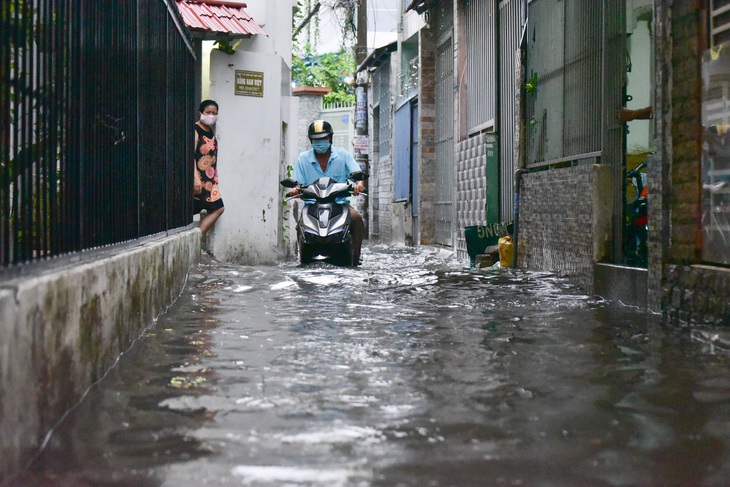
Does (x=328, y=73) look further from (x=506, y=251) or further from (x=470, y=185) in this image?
(x=506, y=251)

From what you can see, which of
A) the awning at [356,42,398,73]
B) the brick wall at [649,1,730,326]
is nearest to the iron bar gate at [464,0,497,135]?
the awning at [356,42,398,73]

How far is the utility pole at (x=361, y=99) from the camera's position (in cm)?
2177

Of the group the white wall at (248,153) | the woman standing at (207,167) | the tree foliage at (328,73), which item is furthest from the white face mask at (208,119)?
the tree foliage at (328,73)

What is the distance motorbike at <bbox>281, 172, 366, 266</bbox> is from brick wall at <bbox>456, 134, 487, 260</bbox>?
8.69 feet

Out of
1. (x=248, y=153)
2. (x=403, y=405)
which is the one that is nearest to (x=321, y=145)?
(x=248, y=153)

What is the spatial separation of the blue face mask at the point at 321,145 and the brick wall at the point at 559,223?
2336mm

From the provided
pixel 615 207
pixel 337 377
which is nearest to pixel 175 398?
pixel 337 377

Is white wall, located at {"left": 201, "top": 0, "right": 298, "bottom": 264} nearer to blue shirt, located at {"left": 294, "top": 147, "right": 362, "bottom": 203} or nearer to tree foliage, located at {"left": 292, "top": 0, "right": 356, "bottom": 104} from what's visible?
blue shirt, located at {"left": 294, "top": 147, "right": 362, "bottom": 203}

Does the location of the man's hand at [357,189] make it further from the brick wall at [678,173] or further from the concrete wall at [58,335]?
the concrete wall at [58,335]

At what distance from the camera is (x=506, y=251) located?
10617 millimetres

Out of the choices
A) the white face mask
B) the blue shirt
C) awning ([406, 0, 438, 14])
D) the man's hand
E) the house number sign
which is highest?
awning ([406, 0, 438, 14])

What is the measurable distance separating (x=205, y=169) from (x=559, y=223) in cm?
419

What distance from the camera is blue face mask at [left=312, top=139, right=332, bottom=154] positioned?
11305 millimetres

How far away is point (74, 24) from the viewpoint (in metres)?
3.69
